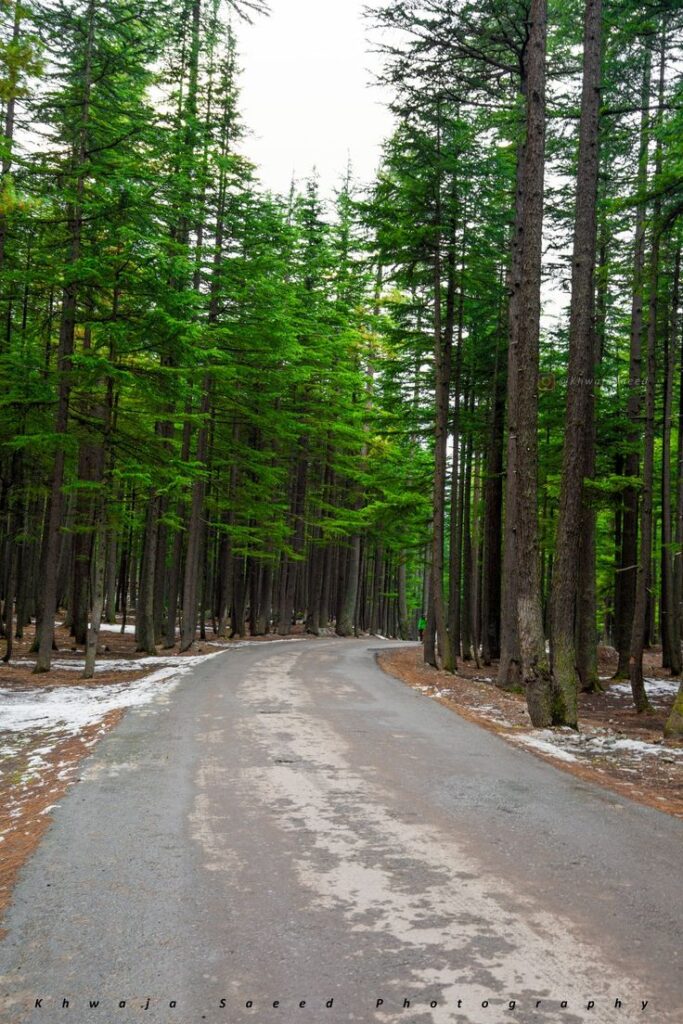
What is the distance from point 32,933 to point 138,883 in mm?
753

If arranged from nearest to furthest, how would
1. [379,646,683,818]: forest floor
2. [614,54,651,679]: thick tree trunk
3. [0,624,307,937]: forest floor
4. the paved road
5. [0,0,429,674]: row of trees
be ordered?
the paved road, [0,624,307,937]: forest floor, [379,646,683,818]: forest floor, [0,0,429,674]: row of trees, [614,54,651,679]: thick tree trunk

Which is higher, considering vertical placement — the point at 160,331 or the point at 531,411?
the point at 160,331

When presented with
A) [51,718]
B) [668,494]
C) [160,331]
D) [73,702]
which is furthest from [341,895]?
[668,494]

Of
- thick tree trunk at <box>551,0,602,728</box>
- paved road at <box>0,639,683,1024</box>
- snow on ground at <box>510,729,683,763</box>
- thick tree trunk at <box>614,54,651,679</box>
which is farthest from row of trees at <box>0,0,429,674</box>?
snow on ground at <box>510,729,683,763</box>

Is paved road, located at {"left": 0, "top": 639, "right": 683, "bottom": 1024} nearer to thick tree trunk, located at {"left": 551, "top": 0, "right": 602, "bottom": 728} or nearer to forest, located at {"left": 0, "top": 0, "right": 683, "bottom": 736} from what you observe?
thick tree trunk, located at {"left": 551, "top": 0, "right": 602, "bottom": 728}

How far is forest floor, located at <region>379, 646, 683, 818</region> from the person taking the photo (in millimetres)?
7602

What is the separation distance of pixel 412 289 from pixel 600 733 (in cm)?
1452

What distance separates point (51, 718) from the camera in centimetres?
1118

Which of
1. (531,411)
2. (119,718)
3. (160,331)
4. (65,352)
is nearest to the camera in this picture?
(119,718)

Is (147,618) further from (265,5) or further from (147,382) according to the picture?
(265,5)

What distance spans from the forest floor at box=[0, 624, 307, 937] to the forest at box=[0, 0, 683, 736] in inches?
50.3

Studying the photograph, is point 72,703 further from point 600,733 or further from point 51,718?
point 600,733

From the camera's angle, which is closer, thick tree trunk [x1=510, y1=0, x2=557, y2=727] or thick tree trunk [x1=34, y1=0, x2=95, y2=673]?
thick tree trunk [x1=510, y1=0, x2=557, y2=727]

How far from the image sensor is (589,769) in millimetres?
7914
